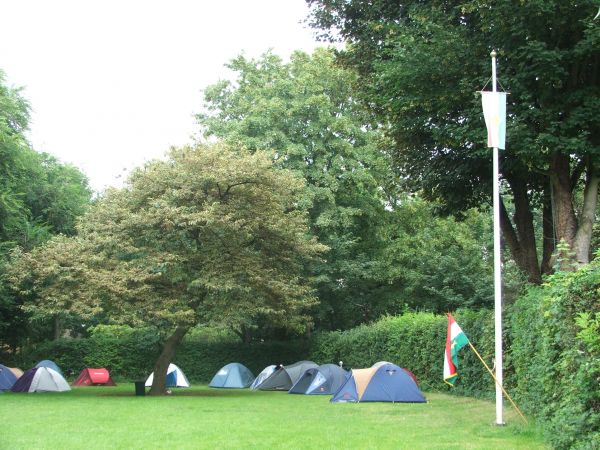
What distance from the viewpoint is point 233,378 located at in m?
30.3

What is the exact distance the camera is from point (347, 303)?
33.7 m

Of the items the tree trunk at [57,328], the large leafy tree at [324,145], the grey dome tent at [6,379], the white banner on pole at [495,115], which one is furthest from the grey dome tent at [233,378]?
the white banner on pole at [495,115]

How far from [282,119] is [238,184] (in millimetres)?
8848

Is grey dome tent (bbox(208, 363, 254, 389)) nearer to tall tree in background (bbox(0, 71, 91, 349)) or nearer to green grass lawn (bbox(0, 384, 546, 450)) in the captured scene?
green grass lawn (bbox(0, 384, 546, 450))

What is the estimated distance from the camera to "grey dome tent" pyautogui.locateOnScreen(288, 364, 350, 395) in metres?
24.6

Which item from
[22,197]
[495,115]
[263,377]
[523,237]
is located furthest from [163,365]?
[495,115]

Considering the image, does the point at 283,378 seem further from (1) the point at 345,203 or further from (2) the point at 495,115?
(2) the point at 495,115

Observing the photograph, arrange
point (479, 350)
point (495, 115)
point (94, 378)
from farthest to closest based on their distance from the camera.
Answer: point (94, 378), point (479, 350), point (495, 115)

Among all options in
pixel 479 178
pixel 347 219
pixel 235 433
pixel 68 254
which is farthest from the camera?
pixel 347 219

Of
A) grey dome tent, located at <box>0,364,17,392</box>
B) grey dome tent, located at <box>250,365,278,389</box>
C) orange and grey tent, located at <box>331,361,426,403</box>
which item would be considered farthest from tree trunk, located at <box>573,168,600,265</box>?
grey dome tent, located at <box>0,364,17,392</box>

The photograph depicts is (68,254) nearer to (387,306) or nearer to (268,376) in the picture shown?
(268,376)

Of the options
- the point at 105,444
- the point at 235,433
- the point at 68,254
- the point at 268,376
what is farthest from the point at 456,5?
the point at 268,376

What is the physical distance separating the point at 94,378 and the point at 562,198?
74.1 ft

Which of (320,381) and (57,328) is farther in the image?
(57,328)
